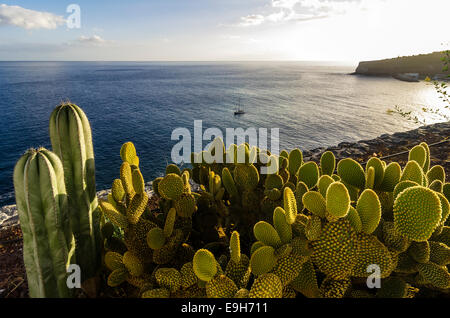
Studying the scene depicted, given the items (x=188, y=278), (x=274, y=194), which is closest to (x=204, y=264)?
(x=188, y=278)

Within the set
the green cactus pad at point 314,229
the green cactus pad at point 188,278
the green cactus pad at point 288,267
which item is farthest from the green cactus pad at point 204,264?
the green cactus pad at point 314,229

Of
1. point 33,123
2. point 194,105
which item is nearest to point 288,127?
point 194,105

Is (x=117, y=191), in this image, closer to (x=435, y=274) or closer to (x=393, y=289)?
(x=393, y=289)

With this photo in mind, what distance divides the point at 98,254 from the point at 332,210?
8.17 ft

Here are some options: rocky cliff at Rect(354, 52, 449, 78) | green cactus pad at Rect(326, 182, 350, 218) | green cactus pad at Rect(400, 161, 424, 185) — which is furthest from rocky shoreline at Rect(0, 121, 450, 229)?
rocky cliff at Rect(354, 52, 449, 78)

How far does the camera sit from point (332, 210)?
2.02 meters

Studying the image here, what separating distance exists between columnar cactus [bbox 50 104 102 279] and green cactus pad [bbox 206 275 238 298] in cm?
148

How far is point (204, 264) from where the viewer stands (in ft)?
6.50

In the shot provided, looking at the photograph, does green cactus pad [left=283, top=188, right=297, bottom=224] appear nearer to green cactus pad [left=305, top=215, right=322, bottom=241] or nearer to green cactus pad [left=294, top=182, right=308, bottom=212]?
green cactus pad [left=305, top=215, right=322, bottom=241]

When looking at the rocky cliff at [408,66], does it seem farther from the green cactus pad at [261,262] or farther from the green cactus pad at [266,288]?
the green cactus pad at [266,288]

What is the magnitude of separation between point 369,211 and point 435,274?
80 cm

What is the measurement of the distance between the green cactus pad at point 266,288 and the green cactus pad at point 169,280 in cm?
68

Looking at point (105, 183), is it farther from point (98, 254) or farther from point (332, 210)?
point (332, 210)

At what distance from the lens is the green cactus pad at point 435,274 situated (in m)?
2.16
